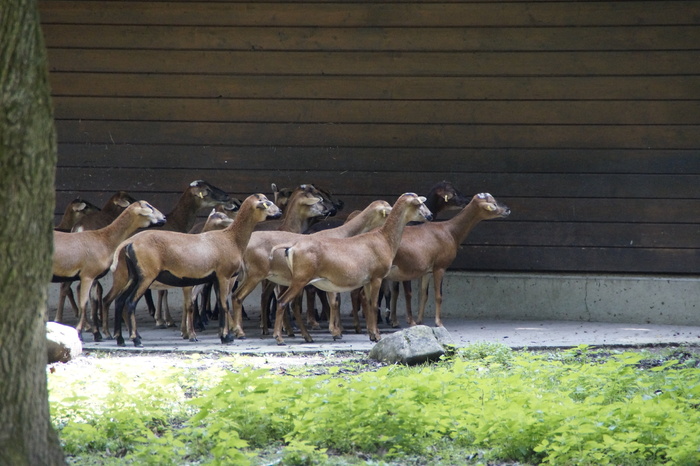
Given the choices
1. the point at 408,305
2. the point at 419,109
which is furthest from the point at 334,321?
the point at 419,109

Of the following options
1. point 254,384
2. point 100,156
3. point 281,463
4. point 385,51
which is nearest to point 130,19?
point 100,156

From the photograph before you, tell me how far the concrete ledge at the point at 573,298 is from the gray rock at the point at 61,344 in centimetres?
535

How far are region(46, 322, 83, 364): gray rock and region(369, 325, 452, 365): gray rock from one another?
9.37 feet

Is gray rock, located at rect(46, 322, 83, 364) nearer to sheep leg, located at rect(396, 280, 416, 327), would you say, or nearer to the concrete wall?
the concrete wall

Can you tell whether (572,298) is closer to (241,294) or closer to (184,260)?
(241,294)

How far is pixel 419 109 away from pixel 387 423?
7700 mm

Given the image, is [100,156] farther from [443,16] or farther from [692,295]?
[692,295]

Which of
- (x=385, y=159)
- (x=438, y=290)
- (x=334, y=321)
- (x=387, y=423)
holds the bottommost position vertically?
(x=387, y=423)

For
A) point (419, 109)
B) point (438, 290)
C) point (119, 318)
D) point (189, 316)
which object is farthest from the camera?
point (419, 109)

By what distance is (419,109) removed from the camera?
1361 cm

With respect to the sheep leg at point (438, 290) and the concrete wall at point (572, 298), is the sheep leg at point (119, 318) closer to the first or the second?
the concrete wall at point (572, 298)

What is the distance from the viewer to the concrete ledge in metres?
13.2

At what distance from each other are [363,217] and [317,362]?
3041 millimetres

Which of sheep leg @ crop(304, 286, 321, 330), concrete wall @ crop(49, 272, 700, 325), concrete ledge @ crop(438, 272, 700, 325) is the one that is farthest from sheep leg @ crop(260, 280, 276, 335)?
concrete ledge @ crop(438, 272, 700, 325)
